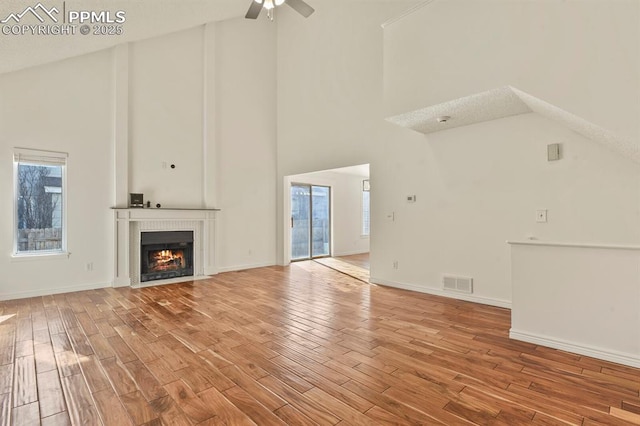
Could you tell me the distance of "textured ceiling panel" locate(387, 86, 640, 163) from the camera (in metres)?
2.78

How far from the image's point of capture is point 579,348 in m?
2.64

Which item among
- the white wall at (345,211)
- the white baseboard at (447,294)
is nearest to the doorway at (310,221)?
the white wall at (345,211)

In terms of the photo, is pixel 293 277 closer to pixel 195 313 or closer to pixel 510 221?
pixel 195 313

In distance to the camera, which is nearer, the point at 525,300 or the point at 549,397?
the point at 549,397

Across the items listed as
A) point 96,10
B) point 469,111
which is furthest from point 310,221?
point 96,10

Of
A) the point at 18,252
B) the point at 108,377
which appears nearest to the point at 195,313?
the point at 108,377

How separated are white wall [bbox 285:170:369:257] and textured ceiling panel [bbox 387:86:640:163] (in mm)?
4536

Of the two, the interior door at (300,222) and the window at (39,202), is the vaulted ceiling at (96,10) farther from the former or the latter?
the interior door at (300,222)

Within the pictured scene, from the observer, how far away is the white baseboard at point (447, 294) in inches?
157

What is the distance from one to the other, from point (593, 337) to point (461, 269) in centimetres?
178

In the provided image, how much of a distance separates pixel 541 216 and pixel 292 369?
3.27 m

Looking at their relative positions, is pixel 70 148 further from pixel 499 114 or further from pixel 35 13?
pixel 499 114

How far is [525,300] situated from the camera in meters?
2.94

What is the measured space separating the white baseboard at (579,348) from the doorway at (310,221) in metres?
5.73
